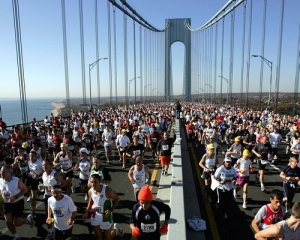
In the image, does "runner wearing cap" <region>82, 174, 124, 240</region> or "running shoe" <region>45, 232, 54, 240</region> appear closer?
"runner wearing cap" <region>82, 174, 124, 240</region>

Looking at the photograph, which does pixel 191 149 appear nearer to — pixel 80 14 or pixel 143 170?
pixel 143 170

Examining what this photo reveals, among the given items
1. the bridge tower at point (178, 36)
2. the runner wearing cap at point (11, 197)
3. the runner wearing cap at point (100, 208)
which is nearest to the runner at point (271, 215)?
the runner wearing cap at point (100, 208)

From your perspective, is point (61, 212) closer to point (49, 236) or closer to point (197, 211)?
point (49, 236)

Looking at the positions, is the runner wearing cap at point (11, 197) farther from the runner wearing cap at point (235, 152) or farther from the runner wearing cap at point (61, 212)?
the runner wearing cap at point (235, 152)

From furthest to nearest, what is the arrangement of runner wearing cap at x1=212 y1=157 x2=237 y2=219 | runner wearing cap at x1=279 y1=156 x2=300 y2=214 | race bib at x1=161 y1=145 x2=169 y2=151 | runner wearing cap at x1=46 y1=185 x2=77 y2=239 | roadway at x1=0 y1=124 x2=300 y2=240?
race bib at x1=161 y1=145 x2=169 y2=151, runner wearing cap at x1=279 y1=156 x2=300 y2=214, runner wearing cap at x1=212 y1=157 x2=237 y2=219, roadway at x1=0 y1=124 x2=300 y2=240, runner wearing cap at x1=46 y1=185 x2=77 y2=239

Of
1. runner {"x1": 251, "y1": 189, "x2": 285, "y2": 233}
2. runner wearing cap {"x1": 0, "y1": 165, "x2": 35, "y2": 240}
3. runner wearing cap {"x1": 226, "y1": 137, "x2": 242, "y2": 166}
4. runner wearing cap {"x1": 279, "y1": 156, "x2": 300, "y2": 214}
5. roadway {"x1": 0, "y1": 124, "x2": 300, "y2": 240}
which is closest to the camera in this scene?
runner {"x1": 251, "y1": 189, "x2": 285, "y2": 233}

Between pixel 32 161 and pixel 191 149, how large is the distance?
9.93 meters

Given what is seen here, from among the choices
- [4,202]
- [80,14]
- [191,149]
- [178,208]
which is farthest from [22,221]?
[80,14]

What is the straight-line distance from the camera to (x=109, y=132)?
12.1 m

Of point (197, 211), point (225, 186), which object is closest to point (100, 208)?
point (197, 211)

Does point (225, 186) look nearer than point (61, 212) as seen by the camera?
No

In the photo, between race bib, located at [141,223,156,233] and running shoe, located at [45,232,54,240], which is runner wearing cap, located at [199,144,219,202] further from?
running shoe, located at [45,232,54,240]

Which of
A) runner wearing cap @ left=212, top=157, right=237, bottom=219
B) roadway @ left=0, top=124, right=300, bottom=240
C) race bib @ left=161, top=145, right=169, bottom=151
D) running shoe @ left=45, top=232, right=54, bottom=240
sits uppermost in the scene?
race bib @ left=161, top=145, right=169, bottom=151

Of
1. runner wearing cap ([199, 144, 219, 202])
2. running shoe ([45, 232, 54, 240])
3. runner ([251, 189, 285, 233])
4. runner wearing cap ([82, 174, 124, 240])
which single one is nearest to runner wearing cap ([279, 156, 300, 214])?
runner wearing cap ([199, 144, 219, 202])
